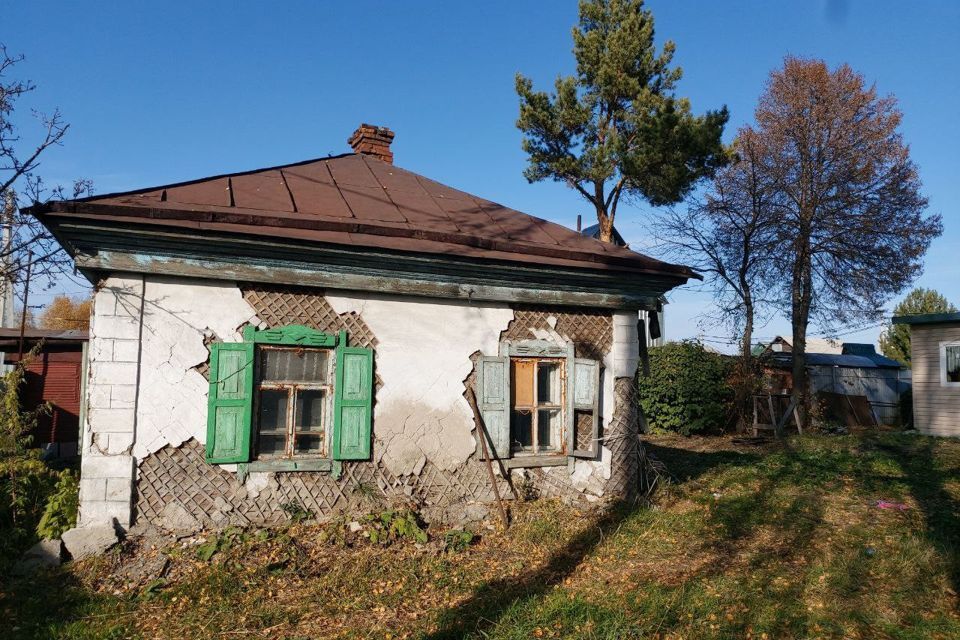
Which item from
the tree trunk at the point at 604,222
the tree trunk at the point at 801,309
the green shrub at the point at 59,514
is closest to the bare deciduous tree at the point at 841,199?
the tree trunk at the point at 801,309

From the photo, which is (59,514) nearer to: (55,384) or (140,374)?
(140,374)

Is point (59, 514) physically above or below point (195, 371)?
below

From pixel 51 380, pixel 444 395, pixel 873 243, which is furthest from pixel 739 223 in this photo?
pixel 51 380

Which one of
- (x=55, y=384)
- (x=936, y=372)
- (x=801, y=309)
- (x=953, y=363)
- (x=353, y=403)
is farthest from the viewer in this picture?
(x=801, y=309)

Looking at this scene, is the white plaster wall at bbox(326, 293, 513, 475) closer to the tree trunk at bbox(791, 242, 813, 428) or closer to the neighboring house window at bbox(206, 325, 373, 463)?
the neighboring house window at bbox(206, 325, 373, 463)

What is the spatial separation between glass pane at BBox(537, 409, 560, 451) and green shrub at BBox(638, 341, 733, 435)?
33.1ft

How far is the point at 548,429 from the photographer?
27.1 ft

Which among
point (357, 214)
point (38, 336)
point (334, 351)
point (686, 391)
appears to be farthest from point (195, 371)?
point (686, 391)

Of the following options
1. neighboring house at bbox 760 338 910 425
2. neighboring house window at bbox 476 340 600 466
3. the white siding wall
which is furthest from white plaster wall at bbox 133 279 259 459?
neighboring house at bbox 760 338 910 425

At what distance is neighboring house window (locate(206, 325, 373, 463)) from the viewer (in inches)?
262

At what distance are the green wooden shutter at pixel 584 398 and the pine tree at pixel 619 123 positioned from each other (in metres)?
12.2

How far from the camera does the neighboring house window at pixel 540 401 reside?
7.70 m

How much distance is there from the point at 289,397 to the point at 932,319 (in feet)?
57.2

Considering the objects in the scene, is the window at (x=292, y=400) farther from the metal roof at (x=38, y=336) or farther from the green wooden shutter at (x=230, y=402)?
the metal roof at (x=38, y=336)
